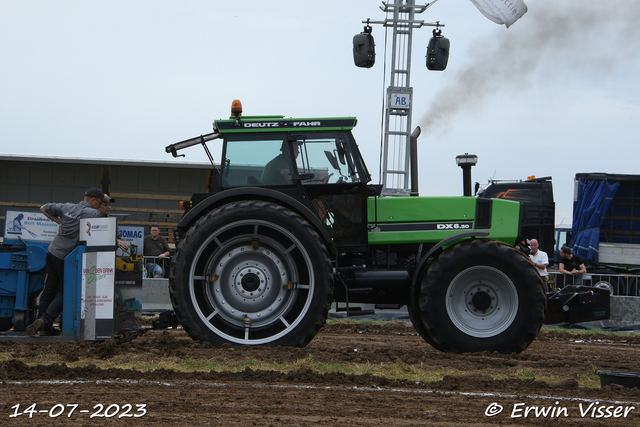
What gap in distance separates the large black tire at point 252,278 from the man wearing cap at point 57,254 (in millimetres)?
1275

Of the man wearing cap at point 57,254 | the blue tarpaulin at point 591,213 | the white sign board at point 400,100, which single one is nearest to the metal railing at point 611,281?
the blue tarpaulin at point 591,213

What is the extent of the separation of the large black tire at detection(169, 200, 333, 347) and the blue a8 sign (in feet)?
23.7

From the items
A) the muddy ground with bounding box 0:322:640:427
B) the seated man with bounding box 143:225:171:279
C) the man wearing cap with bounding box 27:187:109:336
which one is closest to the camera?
the muddy ground with bounding box 0:322:640:427

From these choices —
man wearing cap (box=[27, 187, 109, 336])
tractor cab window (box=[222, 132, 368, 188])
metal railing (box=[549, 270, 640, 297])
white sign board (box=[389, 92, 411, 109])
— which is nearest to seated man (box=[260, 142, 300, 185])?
tractor cab window (box=[222, 132, 368, 188])

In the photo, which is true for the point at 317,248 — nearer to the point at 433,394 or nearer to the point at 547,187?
→ the point at 433,394

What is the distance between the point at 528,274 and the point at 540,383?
1381 mm

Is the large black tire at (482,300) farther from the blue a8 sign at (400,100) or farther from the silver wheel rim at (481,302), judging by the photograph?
the blue a8 sign at (400,100)

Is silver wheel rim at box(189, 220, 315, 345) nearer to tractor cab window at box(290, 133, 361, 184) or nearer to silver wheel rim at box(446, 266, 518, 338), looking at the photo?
tractor cab window at box(290, 133, 361, 184)

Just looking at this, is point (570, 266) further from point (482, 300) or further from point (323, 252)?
point (323, 252)

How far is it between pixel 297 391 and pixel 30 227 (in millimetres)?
4018

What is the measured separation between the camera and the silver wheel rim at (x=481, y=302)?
20.7ft

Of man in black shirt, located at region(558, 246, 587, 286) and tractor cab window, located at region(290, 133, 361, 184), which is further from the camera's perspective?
man in black shirt, located at region(558, 246, 587, 286)

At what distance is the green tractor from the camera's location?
6211mm

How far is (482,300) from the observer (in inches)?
250
